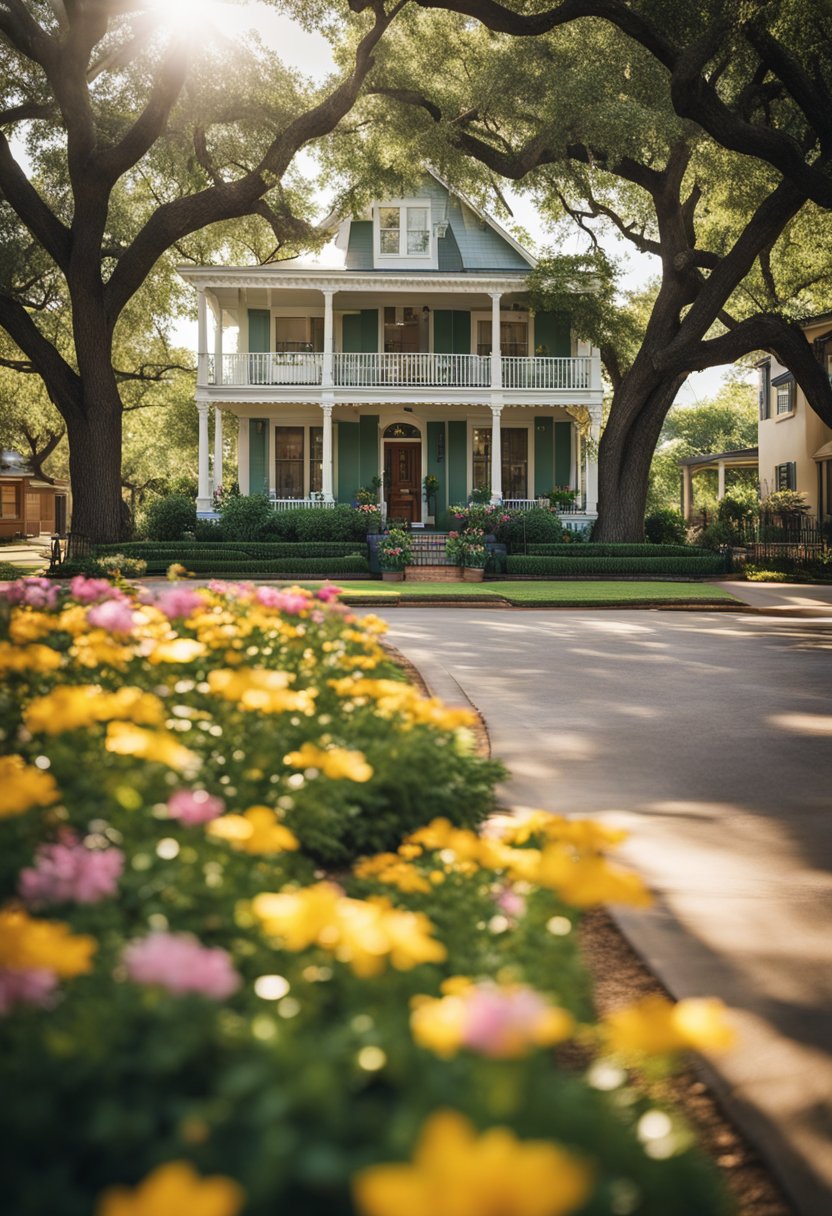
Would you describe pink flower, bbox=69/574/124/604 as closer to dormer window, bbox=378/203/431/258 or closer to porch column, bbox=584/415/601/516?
porch column, bbox=584/415/601/516

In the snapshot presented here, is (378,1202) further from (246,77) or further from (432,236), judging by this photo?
(432,236)

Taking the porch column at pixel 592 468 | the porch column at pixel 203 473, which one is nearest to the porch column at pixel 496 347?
the porch column at pixel 592 468

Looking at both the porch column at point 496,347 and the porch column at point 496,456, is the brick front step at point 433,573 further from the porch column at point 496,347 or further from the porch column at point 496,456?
the porch column at point 496,347

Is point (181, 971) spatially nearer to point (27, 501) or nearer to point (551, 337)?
point (551, 337)

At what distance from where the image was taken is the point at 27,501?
194 ft

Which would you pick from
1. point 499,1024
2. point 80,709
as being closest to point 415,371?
point 80,709

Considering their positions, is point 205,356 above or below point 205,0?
below

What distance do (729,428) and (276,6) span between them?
64.2 m

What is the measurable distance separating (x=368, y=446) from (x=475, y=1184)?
99.3 ft

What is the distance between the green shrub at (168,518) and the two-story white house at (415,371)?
2677 mm

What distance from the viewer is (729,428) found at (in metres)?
79.6

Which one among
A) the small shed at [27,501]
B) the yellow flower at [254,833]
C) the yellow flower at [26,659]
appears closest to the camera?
the yellow flower at [254,833]

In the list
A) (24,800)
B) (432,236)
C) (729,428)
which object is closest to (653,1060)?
(24,800)

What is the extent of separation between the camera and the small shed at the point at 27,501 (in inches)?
2162
